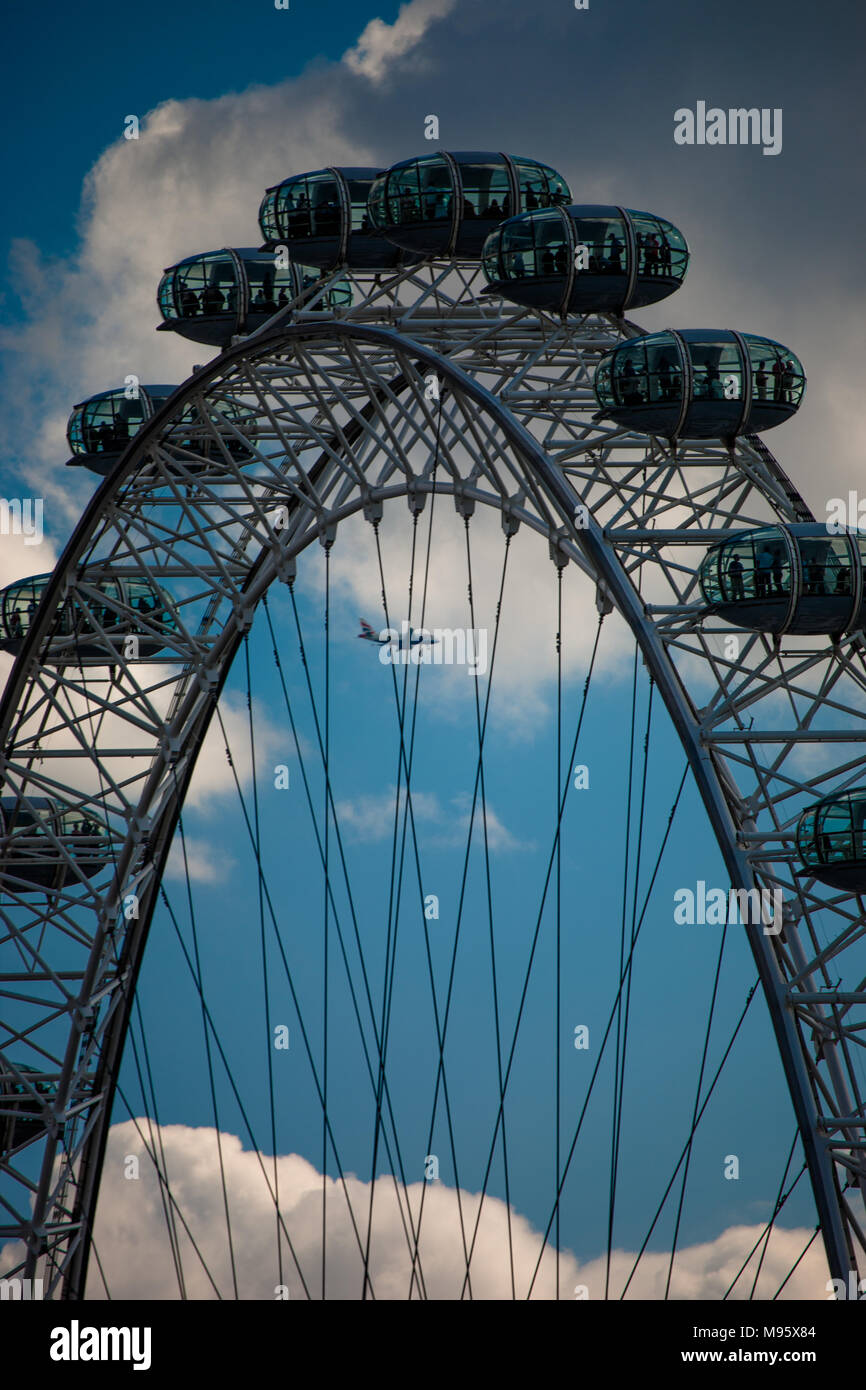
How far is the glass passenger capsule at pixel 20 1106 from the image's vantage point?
2119 inches

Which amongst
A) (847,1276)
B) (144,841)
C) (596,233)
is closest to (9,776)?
(144,841)

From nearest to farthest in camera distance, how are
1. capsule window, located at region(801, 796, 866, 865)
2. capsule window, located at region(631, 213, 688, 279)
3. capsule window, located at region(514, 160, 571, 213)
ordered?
capsule window, located at region(801, 796, 866, 865) < capsule window, located at region(631, 213, 688, 279) < capsule window, located at region(514, 160, 571, 213)

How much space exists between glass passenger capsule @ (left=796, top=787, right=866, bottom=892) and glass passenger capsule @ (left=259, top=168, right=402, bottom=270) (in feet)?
46.8

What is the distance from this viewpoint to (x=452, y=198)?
4384 cm

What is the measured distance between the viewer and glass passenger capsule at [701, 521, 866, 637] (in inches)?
1523

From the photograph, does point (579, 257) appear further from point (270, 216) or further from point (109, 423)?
point (109, 423)

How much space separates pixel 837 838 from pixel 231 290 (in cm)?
1840

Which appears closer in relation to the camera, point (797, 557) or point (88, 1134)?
point (797, 557)

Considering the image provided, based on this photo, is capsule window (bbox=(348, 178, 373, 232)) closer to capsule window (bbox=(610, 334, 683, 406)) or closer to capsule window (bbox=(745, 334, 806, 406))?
capsule window (bbox=(610, 334, 683, 406))

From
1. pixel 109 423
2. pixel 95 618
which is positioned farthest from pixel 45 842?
pixel 109 423

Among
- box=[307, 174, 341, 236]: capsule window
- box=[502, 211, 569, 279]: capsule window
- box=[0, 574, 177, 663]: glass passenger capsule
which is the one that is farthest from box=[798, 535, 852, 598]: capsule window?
box=[0, 574, 177, 663]: glass passenger capsule
